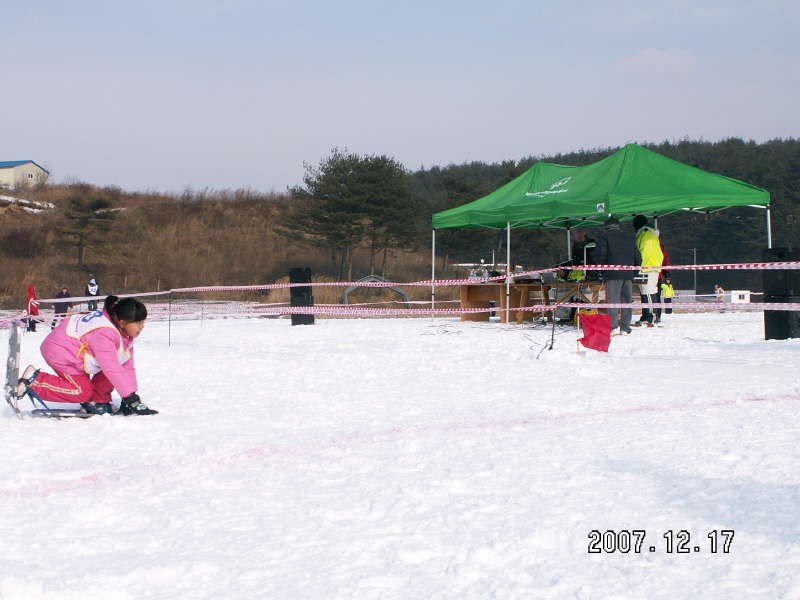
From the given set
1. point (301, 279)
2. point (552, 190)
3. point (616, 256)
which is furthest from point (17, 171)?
point (616, 256)

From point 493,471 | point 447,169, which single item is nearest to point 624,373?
point 493,471

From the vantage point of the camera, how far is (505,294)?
15102 millimetres

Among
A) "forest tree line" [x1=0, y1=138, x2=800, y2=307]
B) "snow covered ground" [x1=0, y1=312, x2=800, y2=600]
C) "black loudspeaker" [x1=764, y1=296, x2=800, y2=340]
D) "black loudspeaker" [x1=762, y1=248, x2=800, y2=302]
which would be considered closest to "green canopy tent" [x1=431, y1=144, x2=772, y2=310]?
"black loudspeaker" [x1=762, y1=248, x2=800, y2=302]

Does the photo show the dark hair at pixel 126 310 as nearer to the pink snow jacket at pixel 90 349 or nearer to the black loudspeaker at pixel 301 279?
the pink snow jacket at pixel 90 349

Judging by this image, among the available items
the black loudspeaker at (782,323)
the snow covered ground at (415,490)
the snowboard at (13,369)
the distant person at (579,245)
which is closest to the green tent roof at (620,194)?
the distant person at (579,245)

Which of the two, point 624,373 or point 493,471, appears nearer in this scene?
point 493,471

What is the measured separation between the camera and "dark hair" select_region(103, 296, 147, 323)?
5.43m

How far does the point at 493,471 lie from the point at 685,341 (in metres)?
7.08

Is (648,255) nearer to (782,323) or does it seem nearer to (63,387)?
(782,323)

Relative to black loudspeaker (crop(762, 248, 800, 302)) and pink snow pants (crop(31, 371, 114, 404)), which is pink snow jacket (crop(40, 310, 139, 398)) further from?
black loudspeaker (crop(762, 248, 800, 302))

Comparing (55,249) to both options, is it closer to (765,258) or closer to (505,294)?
(505,294)

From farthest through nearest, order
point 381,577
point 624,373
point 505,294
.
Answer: point 505,294
point 624,373
point 381,577

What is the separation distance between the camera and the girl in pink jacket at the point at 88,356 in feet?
17.5

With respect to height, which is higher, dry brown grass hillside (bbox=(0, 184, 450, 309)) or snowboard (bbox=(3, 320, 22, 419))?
dry brown grass hillside (bbox=(0, 184, 450, 309))
